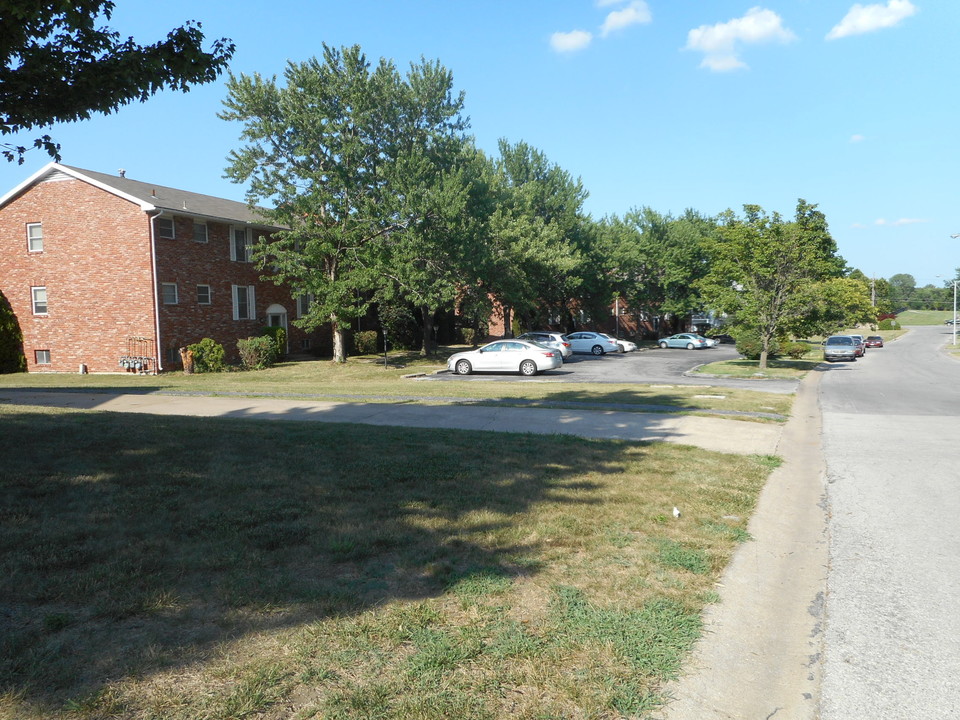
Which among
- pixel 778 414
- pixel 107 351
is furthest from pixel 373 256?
pixel 778 414

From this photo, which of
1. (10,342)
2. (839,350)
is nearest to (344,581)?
(10,342)

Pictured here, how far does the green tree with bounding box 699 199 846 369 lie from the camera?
1031 inches

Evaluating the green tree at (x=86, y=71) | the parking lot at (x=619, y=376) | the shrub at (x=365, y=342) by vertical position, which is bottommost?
the parking lot at (x=619, y=376)

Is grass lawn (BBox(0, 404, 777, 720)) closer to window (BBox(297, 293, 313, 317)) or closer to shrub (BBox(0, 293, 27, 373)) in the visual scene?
shrub (BBox(0, 293, 27, 373))

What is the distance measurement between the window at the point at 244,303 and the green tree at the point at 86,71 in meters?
23.1

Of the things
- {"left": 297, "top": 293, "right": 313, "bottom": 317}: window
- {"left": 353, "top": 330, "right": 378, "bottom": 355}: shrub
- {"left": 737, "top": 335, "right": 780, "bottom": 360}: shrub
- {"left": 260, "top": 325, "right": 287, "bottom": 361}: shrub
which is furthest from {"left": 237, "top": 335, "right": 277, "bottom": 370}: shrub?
{"left": 737, "top": 335, "right": 780, "bottom": 360}: shrub

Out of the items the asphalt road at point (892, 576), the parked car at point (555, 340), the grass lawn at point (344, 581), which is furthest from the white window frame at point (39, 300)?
the asphalt road at point (892, 576)

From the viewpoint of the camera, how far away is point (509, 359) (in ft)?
83.6

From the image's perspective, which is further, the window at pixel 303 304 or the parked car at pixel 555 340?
the parked car at pixel 555 340

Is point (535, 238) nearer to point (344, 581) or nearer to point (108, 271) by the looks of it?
point (108, 271)

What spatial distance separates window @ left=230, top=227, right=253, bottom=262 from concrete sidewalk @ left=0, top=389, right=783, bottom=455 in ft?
48.2

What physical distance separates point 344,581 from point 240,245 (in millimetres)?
28956

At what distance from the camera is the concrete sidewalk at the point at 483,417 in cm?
1148

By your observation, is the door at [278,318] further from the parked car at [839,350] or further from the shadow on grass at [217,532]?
the parked car at [839,350]
